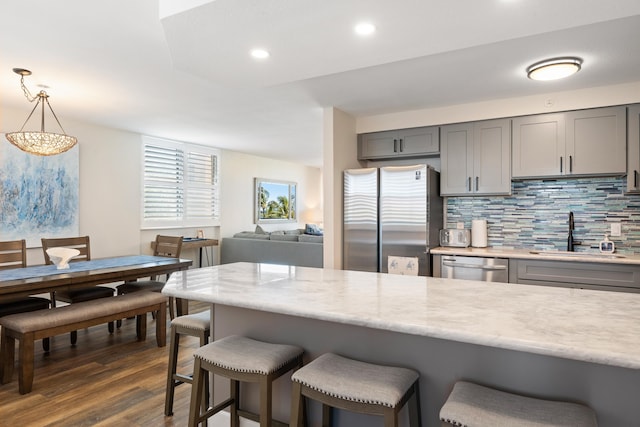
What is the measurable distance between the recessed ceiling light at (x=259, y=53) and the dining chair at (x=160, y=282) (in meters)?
2.91

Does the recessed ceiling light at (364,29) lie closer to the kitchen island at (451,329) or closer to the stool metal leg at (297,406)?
the kitchen island at (451,329)

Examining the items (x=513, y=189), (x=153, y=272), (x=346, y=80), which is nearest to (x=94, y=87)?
(x=153, y=272)

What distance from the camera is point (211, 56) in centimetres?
204

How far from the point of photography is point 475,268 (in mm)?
3586

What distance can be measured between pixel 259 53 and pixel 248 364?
1515 mm

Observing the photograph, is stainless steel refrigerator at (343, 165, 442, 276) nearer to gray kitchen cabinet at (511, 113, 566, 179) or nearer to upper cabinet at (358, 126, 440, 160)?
upper cabinet at (358, 126, 440, 160)

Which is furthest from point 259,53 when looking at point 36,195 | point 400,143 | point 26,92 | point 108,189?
point 108,189

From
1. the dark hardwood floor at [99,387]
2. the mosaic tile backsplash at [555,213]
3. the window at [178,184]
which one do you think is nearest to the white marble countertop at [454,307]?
the dark hardwood floor at [99,387]

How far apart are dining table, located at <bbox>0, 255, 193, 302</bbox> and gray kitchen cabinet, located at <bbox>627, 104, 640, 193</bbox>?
4.20 meters

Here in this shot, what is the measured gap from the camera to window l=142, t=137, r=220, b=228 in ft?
18.4

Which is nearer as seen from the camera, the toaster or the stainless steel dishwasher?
the stainless steel dishwasher

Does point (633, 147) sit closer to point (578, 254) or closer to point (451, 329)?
point (578, 254)

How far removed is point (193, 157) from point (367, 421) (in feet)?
18.1

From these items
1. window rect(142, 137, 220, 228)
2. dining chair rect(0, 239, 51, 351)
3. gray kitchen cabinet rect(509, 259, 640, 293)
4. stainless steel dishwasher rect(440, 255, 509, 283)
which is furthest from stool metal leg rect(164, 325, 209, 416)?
window rect(142, 137, 220, 228)
